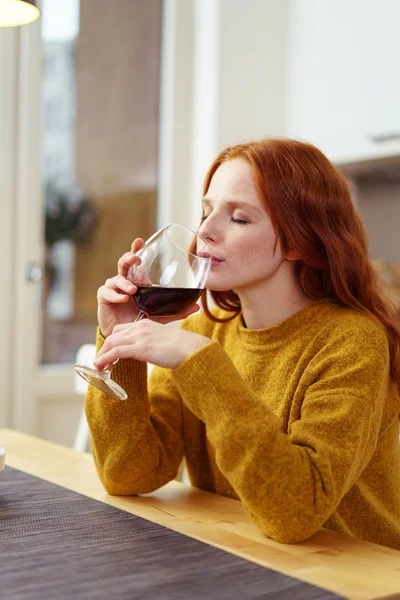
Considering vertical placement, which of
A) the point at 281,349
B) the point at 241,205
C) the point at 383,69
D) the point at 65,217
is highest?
the point at 383,69

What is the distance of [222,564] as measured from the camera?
0.90m

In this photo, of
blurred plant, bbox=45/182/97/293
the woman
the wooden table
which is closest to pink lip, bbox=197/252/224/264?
the woman

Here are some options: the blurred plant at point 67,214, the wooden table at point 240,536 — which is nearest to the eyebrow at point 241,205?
the wooden table at point 240,536

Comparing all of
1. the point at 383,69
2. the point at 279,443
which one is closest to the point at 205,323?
the point at 279,443

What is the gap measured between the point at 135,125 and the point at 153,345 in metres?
2.40

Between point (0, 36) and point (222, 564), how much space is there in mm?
2492

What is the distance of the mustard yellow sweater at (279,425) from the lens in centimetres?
103

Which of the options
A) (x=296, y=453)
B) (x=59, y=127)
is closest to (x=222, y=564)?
(x=296, y=453)

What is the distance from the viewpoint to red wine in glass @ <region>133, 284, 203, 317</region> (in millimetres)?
1123

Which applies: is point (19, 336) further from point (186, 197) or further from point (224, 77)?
point (224, 77)

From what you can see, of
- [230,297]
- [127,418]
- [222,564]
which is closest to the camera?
[222,564]

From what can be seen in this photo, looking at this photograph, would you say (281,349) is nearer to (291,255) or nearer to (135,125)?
(291,255)

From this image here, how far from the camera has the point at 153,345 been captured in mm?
1066

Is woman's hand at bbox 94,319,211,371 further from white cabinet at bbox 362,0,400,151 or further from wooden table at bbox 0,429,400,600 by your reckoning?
white cabinet at bbox 362,0,400,151
